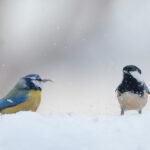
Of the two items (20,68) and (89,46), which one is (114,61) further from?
(20,68)

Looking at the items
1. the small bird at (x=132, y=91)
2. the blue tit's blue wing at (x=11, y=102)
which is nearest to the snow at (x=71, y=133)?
the blue tit's blue wing at (x=11, y=102)

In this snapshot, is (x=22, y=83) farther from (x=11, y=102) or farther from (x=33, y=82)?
(x=11, y=102)

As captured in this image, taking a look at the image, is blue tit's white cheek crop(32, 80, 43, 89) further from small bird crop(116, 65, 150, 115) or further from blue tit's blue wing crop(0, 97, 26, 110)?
small bird crop(116, 65, 150, 115)

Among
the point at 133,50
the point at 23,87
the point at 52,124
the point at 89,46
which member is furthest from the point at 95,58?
the point at 52,124

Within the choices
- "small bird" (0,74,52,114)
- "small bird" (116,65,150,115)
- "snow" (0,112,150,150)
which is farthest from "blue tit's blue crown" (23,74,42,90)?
"snow" (0,112,150,150)

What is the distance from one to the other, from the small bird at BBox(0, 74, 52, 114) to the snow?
47.1 inches

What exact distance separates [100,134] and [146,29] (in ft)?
23.5

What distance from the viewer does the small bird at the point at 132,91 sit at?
3.27m

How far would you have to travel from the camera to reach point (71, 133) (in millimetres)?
1477

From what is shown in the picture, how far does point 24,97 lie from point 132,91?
74 cm

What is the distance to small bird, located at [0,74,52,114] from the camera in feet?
9.30

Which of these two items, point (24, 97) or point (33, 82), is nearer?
point (24, 97)

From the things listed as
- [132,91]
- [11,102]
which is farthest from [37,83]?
[132,91]

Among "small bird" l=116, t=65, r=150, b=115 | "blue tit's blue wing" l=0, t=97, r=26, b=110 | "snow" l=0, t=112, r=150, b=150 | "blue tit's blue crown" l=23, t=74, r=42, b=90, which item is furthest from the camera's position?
"small bird" l=116, t=65, r=150, b=115
